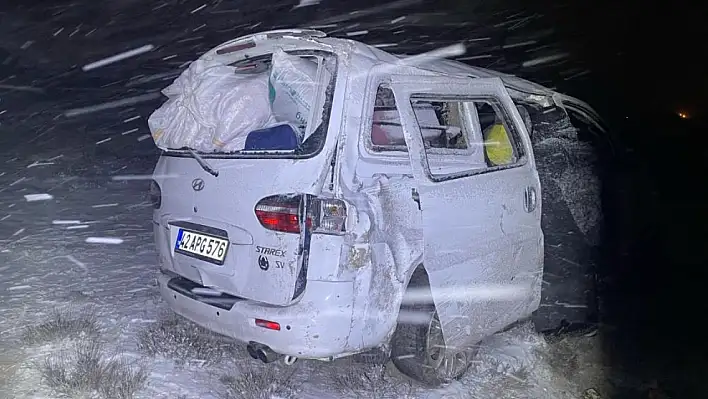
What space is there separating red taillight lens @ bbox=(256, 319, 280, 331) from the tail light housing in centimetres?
46

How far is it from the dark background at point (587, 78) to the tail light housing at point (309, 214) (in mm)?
2043

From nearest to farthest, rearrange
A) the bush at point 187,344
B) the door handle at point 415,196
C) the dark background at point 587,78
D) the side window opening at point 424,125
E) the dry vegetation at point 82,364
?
the door handle at point 415,196 < the dry vegetation at point 82,364 < the side window opening at point 424,125 < the bush at point 187,344 < the dark background at point 587,78

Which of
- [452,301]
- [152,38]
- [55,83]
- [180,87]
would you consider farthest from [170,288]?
[55,83]

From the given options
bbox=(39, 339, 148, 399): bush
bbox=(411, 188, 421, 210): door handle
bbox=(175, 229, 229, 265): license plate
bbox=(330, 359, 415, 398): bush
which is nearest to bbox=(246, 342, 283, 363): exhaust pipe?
bbox=(175, 229, 229, 265): license plate

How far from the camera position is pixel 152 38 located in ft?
54.0

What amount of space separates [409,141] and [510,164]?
111cm

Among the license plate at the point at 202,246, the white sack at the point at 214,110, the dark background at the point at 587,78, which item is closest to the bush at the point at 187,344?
the license plate at the point at 202,246

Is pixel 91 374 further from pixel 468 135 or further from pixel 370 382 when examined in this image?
pixel 468 135

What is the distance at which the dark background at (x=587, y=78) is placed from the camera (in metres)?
4.87

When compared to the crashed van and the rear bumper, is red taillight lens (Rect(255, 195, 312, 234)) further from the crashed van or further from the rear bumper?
the rear bumper

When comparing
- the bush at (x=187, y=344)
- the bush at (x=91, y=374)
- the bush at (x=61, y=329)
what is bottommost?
the bush at (x=187, y=344)

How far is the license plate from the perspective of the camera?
11.9 ft

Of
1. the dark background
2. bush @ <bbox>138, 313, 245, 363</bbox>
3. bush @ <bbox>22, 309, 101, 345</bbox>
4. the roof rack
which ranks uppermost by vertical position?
the roof rack

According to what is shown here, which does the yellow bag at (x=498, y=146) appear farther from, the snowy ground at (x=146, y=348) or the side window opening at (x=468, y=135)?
the snowy ground at (x=146, y=348)
